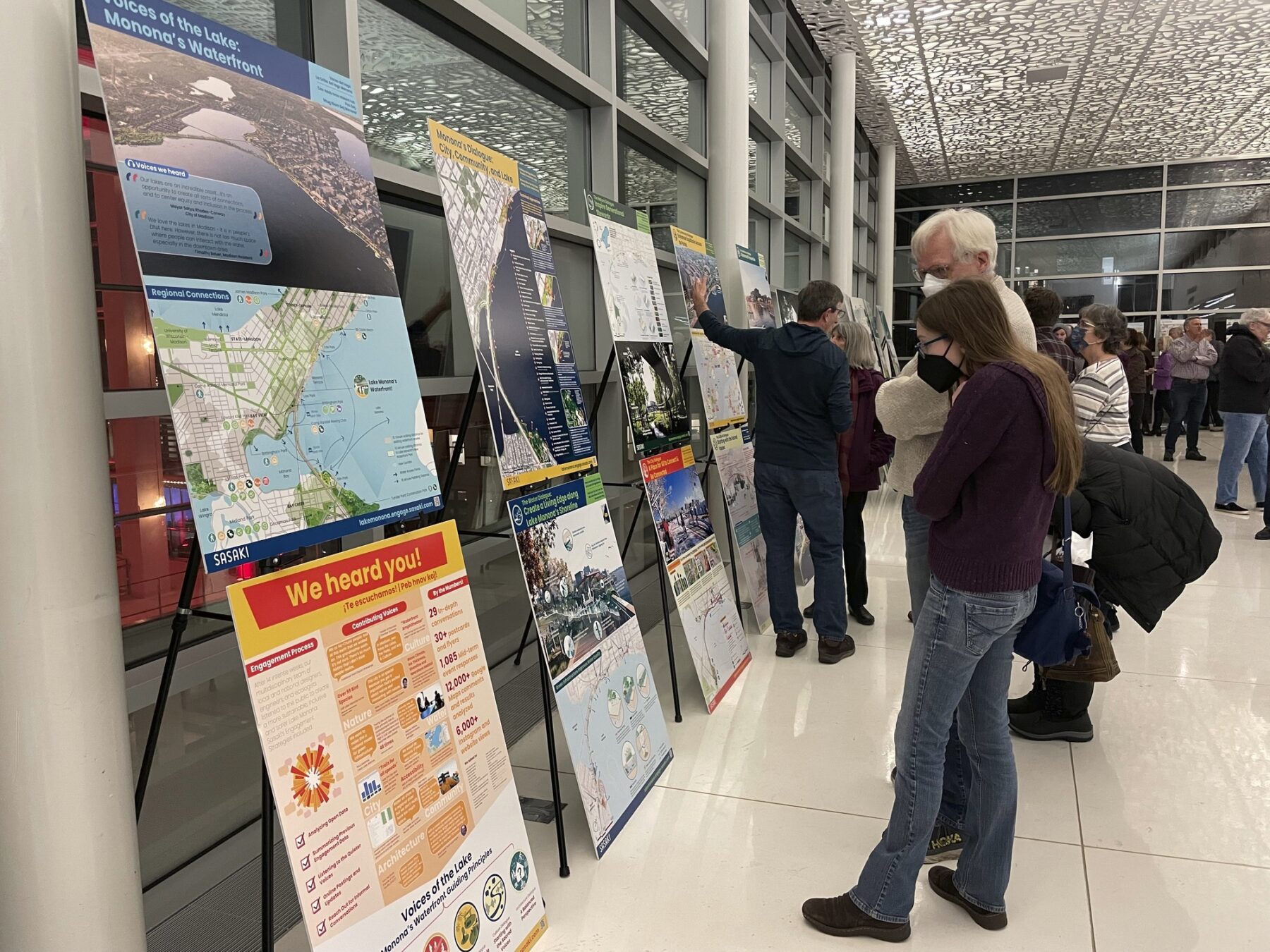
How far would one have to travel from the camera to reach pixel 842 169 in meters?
8.91

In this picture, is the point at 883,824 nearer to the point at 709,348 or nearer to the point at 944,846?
the point at 944,846

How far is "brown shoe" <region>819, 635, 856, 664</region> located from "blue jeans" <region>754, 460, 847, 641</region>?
0.9 inches

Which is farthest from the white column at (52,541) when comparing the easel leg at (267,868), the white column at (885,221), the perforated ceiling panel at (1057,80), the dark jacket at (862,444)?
the white column at (885,221)

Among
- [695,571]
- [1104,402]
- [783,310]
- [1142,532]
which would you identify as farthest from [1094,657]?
[783,310]

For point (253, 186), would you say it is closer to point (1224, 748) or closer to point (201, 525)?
point (201, 525)

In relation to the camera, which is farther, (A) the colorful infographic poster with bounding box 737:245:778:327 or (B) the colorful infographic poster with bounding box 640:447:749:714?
(A) the colorful infographic poster with bounding box 737:245:778:327

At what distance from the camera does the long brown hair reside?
1708 mm

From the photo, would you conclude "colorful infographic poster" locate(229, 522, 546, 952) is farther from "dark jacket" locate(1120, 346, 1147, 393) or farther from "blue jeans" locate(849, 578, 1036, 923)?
"dark jacket" locate(1120, 346, 1147, 393)

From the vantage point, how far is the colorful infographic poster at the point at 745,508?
3.96m

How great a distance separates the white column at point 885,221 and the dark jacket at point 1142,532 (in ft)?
32.0

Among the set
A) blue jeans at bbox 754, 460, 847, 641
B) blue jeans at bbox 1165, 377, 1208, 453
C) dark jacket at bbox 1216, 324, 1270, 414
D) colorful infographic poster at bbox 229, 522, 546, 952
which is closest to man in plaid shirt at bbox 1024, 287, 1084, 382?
blue jeans at bbox 754, 460, 847, 641

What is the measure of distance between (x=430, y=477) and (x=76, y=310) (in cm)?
69

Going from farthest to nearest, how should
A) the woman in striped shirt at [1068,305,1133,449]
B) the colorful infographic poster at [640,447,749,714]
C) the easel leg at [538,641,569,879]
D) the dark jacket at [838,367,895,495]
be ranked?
the dark jacket at [838,367,895,495]
the woman in striped shirt at [1068,305,1133,449]
the colorful infographic poster at [640,447,749,714]
the easel leg at [538,641,569,879]

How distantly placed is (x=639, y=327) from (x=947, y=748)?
70.8 inches
